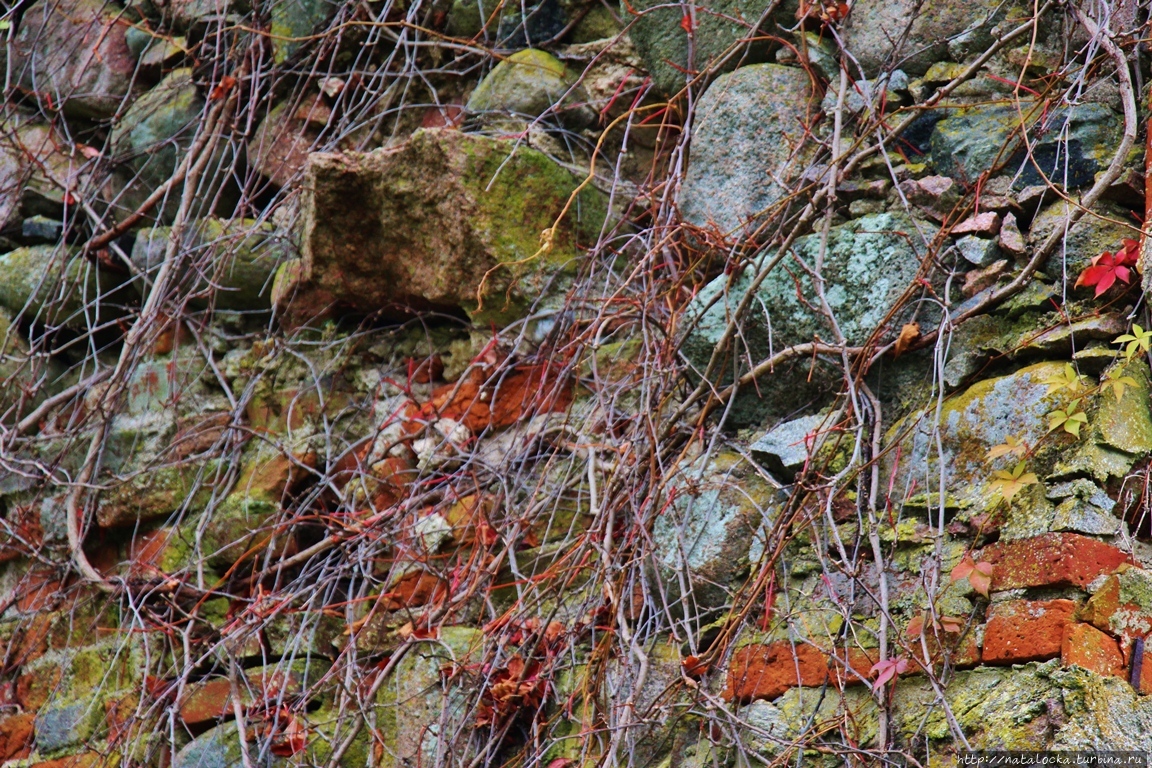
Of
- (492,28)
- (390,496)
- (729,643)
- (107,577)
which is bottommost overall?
(107,577)

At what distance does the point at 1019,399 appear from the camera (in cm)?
169

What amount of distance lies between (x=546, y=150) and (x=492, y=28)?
0.52 meters

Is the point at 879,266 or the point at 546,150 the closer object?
the point at 879,266

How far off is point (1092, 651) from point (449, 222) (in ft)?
5.59

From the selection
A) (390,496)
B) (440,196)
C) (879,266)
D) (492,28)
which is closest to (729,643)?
(879,266)

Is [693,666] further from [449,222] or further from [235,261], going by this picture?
[235,261]

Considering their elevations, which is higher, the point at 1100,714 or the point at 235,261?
the point at 1100,714

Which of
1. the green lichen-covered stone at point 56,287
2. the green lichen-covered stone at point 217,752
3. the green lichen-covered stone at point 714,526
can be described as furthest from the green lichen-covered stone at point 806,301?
the green lichen-covered stone at point 56,287

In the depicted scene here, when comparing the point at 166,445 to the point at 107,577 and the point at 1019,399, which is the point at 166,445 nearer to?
the point at 107,577

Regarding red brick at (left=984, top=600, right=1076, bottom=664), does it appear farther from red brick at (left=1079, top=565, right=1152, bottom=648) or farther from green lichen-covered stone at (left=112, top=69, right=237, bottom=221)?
green lichen-covered stone at (left=112, top=69, right=237, bottom=221)

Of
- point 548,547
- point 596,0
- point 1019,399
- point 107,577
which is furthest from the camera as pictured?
point 596,0

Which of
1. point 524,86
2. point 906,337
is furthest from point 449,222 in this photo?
point 906,337

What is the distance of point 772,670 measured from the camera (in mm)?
1730

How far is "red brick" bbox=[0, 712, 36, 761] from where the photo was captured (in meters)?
2.62
